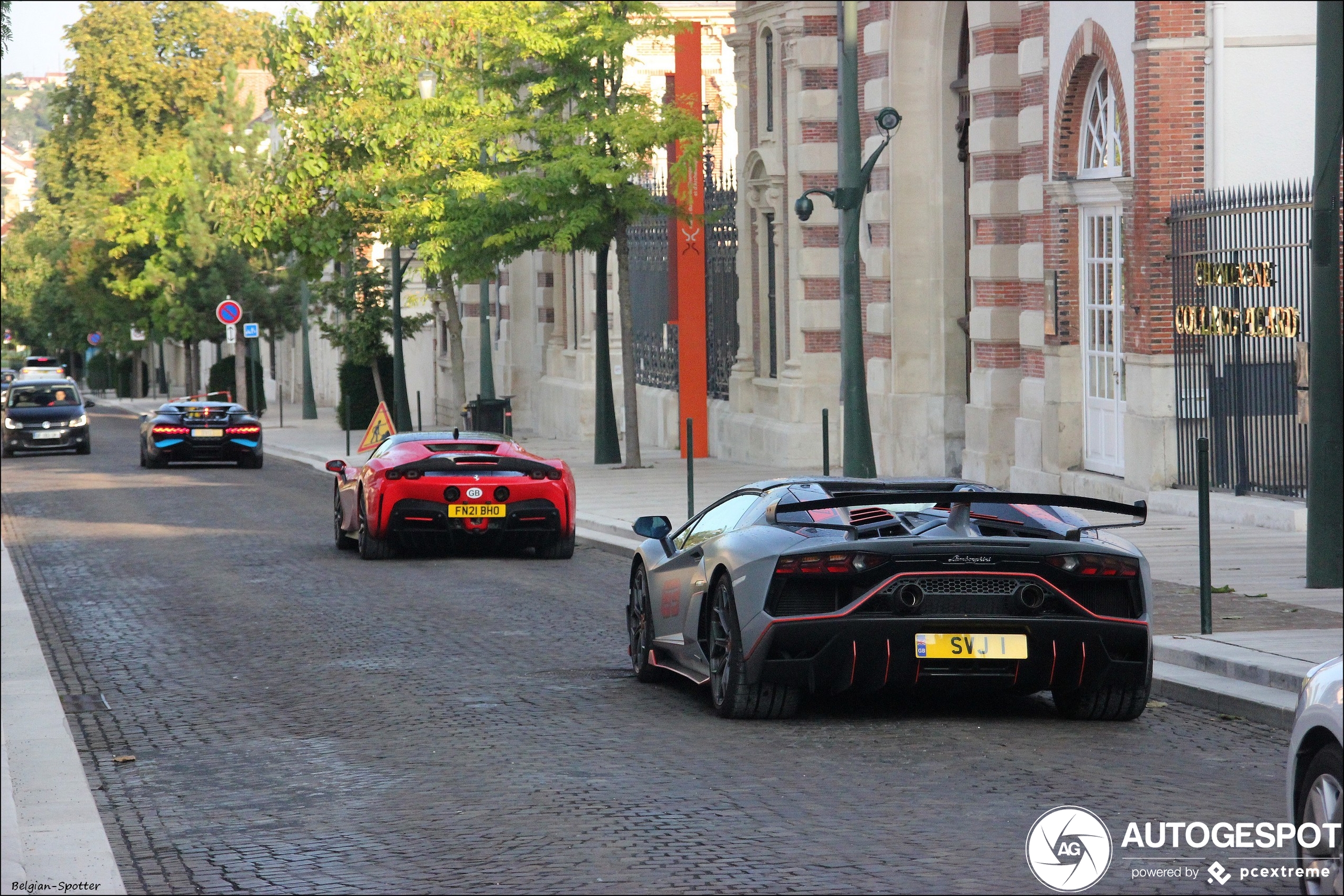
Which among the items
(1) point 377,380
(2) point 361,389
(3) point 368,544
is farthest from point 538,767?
(2) point 361,389

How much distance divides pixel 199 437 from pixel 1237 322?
67.3 ft

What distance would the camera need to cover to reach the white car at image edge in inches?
210

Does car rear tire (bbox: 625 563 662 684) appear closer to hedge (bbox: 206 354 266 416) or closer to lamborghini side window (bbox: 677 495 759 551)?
lamborghini side window (bbox: 677 495 759 551)

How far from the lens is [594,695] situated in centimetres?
1044

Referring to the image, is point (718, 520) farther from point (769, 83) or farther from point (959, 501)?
point (769, 83)

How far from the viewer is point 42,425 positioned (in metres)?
40.3

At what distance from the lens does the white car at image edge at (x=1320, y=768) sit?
210 inches

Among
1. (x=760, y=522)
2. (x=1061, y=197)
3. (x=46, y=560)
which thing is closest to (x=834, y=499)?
(x=760, y=522)

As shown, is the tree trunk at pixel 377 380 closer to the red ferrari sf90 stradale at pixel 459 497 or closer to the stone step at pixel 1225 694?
the red ferrari sf90 stradale at pixel 459 497

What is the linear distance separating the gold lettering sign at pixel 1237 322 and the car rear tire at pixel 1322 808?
13.7 metres

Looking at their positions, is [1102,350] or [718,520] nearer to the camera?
[718,520]

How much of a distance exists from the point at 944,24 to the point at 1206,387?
8.81 m

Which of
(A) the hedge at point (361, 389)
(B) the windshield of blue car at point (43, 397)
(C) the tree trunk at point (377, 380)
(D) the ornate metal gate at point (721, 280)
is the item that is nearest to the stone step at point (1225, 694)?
(D) the ornate metal gate at point (721, 280)

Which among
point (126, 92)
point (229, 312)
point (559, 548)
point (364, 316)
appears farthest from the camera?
point (126, 92)
